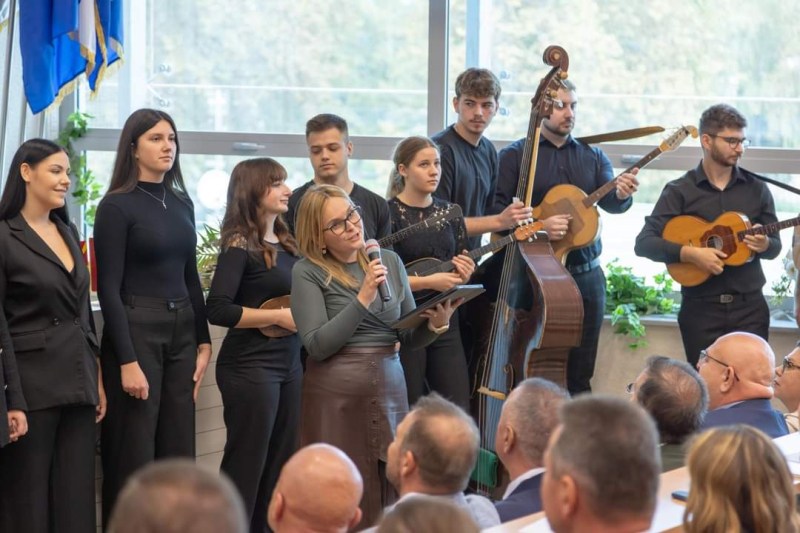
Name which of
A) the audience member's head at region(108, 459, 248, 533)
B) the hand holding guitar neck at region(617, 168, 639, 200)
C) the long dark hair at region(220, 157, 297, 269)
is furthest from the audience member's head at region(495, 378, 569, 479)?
the hand holding guitar neck at region(617, 168, 639, 200)

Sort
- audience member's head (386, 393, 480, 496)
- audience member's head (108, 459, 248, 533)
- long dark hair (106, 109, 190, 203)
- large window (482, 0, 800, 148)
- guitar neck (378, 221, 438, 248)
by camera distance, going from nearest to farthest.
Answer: audience member's head (108, 459, 248, 533), audience member's head (386, 393, 480, 496), long dark hair (106, 109, 190, 203), guitar neck (378, 221, 438, 248), large window (482, 0, 800, 148)

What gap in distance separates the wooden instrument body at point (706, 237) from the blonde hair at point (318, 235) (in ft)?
6.51

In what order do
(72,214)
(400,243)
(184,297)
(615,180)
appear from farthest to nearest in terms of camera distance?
(72,214)
(615,180)
(400,243)
(184,297)

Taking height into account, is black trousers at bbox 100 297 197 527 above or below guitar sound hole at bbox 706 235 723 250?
below

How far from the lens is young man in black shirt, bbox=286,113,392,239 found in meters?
4.20

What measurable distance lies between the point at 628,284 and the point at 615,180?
1.09 metres

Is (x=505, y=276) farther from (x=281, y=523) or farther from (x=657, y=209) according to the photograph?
(x=281, y=523)

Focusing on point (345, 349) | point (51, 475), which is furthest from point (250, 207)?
point (51, 475)

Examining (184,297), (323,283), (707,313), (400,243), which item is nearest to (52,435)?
(184,297)

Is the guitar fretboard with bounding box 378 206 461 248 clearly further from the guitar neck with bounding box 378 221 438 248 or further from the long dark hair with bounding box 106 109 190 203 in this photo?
the long dark hair with bounding box 106 109 190 203

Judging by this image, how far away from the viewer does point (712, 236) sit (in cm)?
473

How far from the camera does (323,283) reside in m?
3.30

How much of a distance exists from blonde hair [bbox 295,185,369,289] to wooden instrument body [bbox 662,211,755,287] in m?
1.98

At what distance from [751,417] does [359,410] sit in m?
1.24
